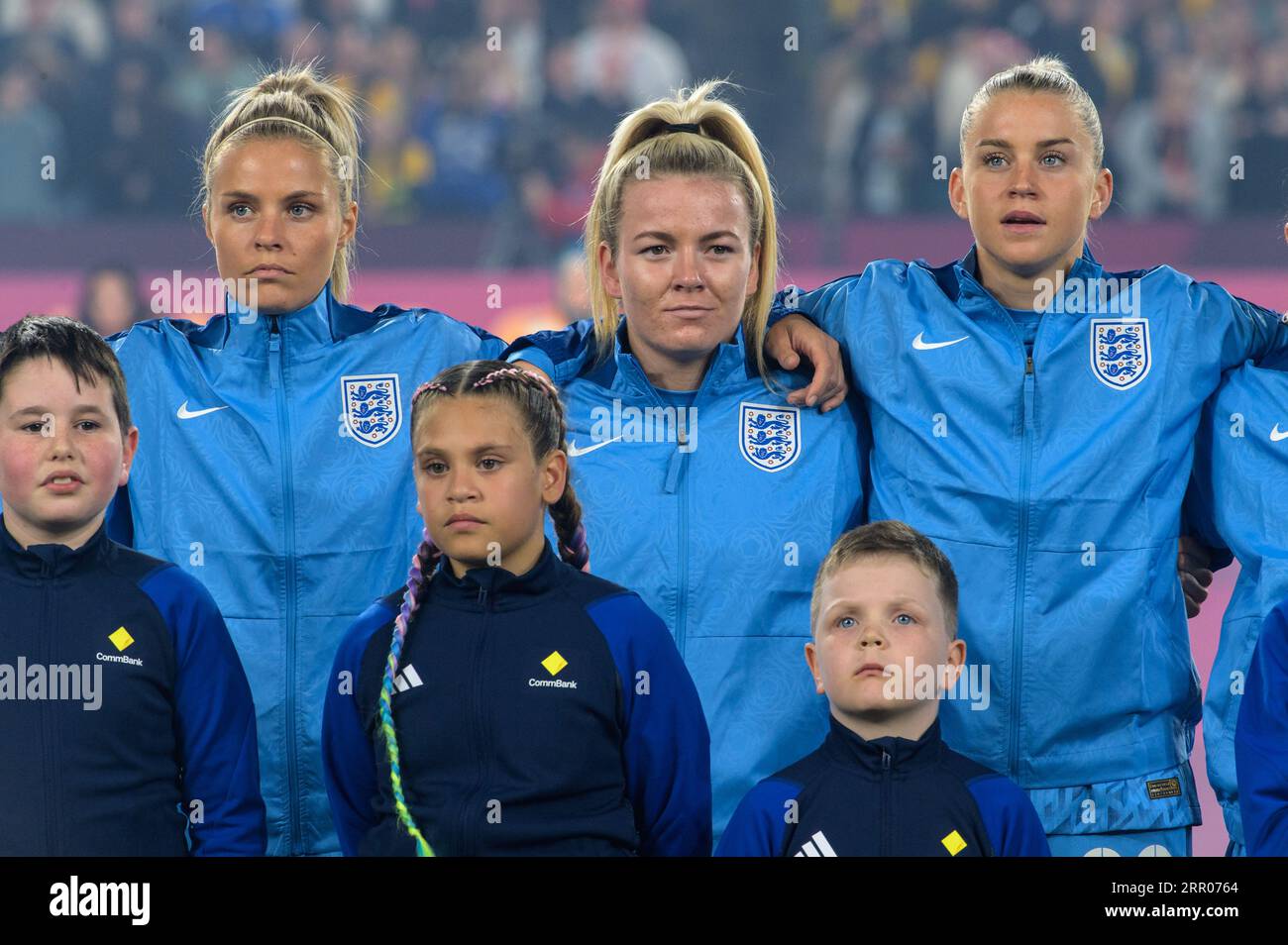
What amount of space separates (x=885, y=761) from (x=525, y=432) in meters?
0.86

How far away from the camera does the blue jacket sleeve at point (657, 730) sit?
9.61 ft

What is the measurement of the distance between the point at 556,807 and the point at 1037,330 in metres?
1.40

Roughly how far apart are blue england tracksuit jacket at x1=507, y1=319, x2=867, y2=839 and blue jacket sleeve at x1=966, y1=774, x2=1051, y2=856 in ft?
1.70

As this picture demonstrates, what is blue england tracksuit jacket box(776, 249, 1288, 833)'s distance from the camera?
10.8 ft

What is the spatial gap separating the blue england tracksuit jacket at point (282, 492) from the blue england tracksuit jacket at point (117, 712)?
35cm

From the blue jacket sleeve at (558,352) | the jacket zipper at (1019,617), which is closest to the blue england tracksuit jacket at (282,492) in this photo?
the blue jacket sleeve at (558,352)

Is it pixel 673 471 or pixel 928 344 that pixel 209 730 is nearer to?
pixel 673 471

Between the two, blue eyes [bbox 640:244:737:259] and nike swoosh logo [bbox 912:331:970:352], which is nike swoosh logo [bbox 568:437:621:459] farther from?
nike swoosh logo [bbox 912:331:970:352]

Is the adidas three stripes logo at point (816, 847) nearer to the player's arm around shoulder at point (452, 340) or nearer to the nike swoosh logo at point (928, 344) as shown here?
the nike swoosh logo at point (928, 344)

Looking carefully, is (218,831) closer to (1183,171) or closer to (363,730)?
(363,730)

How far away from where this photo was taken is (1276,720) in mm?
2973
